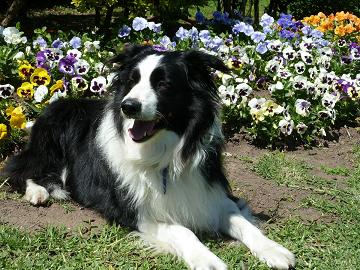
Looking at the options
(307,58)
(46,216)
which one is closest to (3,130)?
(46,216)

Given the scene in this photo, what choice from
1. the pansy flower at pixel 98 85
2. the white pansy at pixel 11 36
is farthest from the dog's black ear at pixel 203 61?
the white pansy at pixel 11 36

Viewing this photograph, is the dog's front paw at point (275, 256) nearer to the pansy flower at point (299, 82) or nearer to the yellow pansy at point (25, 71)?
the pansy flower at point (299, 82)

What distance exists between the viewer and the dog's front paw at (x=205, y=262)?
3.38m

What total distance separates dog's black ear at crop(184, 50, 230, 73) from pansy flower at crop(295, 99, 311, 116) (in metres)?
2.49

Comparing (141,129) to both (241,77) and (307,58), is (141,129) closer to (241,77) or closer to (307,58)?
(241,77)

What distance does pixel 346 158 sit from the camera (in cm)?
589

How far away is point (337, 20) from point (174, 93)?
6341mm

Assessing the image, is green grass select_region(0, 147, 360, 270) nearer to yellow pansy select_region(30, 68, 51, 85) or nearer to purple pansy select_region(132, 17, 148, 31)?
yellow pansy select_region(30, 68, 51, 85)

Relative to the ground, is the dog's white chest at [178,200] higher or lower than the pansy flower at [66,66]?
lower

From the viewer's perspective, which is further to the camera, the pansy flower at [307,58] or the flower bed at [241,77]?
the pansy flower at [307,58]

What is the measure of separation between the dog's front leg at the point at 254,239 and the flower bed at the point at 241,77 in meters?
1.90

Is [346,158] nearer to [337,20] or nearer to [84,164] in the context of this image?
[84,164]

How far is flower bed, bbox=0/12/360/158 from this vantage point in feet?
19.1

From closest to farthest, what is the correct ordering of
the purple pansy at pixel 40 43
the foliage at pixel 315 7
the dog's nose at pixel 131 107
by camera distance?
the dog's nose at pixel 131 107 < the purple pansy at pixel 40 43 < the foliage at pixel 315 7
